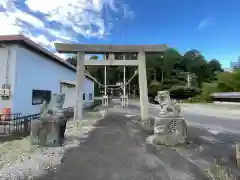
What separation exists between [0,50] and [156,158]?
27.6 ft

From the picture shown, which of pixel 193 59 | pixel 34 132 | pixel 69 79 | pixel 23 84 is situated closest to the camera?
pixel 34 132

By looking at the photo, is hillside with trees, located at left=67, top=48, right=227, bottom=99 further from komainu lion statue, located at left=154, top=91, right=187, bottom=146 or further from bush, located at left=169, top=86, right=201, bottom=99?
komainu lion statue, located at left=154, top=91, right=187, bottom=146

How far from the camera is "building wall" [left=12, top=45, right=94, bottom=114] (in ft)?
33.6

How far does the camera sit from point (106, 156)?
5.40 meters

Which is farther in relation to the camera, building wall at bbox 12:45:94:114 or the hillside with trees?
the hillside with trees

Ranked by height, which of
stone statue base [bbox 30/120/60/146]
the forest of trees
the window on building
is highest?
the forest of trees

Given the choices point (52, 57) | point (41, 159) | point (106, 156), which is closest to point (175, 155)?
point (106, 156)

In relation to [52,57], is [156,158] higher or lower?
lower

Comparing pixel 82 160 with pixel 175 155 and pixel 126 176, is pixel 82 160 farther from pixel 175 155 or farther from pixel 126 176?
pixel 175 155

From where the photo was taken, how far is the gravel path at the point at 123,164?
4.10 m

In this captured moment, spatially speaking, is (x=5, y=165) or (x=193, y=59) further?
(x=193, y=59)

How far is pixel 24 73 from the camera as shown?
10766 mm

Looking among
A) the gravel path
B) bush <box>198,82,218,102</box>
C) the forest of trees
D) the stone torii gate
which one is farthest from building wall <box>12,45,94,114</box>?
the forest of trees

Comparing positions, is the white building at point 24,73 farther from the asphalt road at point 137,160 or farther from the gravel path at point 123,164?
the gravel path at point 123,164
